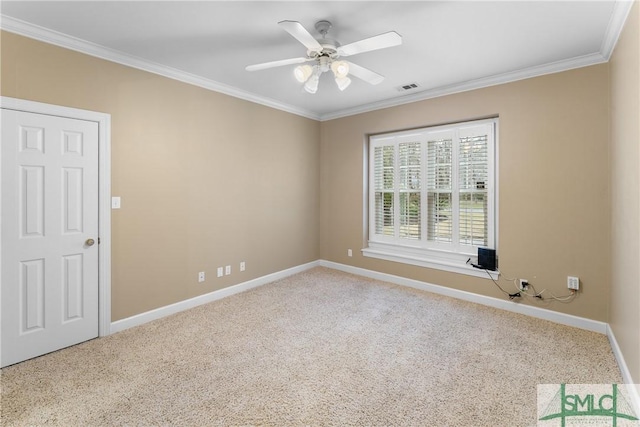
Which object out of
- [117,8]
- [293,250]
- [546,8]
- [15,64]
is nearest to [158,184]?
[15,64]

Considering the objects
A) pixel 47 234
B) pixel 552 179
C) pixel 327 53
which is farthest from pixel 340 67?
pixel 47 234

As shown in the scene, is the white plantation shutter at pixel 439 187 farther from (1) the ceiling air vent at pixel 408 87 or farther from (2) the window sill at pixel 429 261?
(1) the ceiling air vent at pixel 408 87

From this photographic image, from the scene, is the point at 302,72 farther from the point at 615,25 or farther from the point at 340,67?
the point at 615,25

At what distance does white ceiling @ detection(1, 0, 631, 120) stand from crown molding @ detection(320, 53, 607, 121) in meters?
0.01

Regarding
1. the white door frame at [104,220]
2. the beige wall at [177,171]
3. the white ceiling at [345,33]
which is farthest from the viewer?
the white door frame at [104,220]

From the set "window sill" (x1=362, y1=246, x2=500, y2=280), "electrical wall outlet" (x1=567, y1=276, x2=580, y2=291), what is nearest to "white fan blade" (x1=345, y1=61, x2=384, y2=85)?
"window sill" (x1=362, y1=246, x2=500, y2=280)

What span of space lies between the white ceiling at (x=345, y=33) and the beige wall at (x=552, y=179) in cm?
25

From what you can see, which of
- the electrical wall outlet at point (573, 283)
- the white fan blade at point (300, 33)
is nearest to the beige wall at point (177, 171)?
the white fan blade at point (300, 33)

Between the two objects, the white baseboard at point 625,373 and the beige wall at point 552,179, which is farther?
the beige wall at point 552,179

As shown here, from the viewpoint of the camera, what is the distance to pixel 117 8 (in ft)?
7.32

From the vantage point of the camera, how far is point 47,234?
8.50ft

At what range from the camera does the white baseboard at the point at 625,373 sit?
1888mm

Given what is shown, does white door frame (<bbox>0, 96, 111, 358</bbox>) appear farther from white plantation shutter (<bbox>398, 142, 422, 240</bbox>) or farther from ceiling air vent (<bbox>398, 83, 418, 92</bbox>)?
white plantation shutter (<bbox>398, 142, 422, 240</bbox>)
